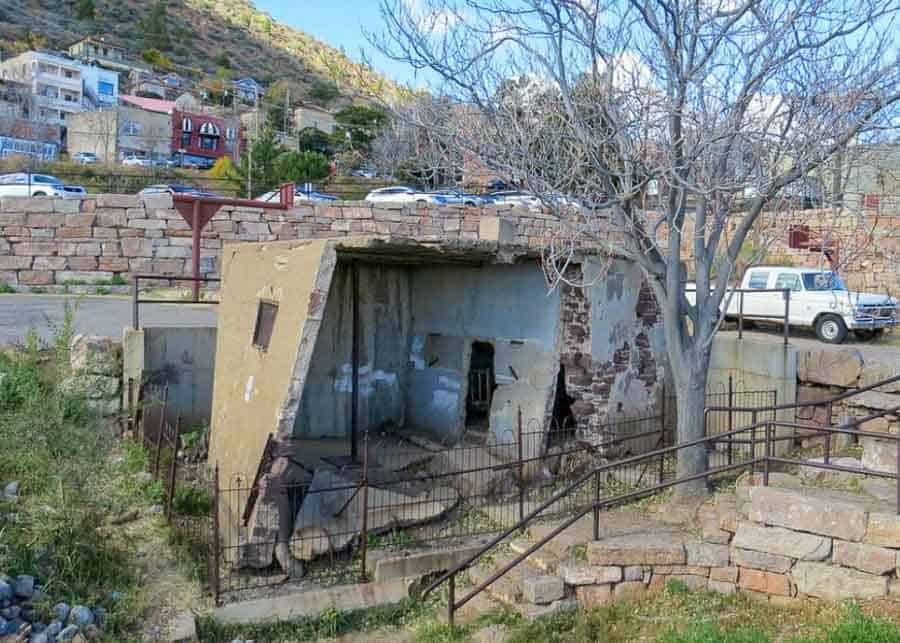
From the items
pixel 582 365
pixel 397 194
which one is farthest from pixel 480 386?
pixel 397 194

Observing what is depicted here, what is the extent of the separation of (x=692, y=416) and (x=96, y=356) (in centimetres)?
717

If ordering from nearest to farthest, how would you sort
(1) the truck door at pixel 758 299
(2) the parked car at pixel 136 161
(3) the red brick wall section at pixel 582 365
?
(3) the red brick wall section at pixel 582 365
(1) the truck door at pixel 758 299
(2) the parked car at pixel 136 161

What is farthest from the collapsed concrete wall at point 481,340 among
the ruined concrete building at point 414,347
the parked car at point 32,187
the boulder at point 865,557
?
the parked car at point 32,187

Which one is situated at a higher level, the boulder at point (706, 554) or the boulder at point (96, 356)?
the boulder at point (96, 356)

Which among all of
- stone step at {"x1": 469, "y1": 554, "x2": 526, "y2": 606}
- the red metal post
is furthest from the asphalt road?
stone step at {"x1": 469, "y1": 554, "x2": 526, "y2": 606}

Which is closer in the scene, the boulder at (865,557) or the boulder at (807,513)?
the boulder at (865,557)

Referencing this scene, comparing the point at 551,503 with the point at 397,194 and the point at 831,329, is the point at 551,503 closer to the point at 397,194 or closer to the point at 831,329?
the point at 831,329

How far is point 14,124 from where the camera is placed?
131 feet

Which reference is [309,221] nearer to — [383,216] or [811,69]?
[383,216]

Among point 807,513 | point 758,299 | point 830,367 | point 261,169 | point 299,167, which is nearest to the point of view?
point 807,513

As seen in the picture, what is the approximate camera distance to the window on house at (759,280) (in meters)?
16.9

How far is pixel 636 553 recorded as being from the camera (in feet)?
22.0

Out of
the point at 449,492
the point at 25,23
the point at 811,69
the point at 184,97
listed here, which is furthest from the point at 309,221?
the point at 25,23

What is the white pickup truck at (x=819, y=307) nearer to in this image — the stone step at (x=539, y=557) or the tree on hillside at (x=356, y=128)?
the stone step at (x=539, y=557)
